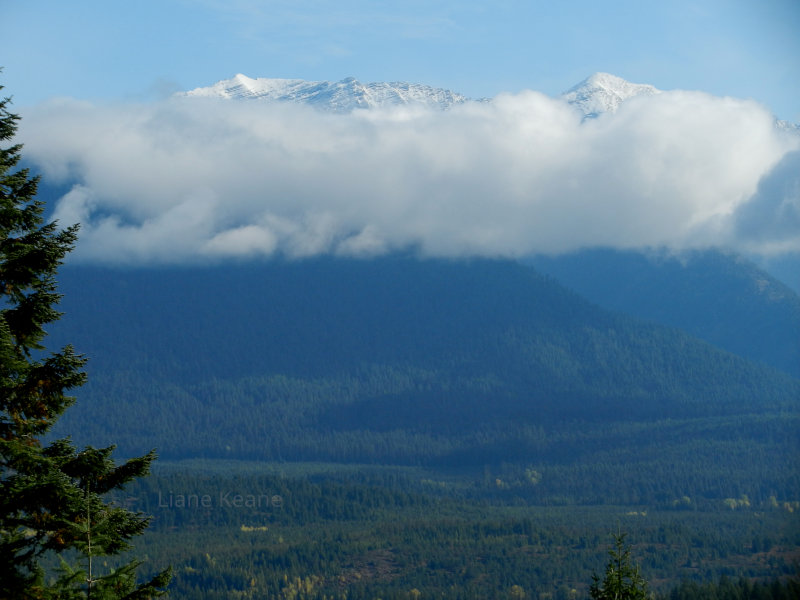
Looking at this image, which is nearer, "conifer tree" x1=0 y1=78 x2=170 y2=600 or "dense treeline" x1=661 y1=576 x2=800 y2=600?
"conifer tree" x1=0 y1=78 x2=170 y2=600

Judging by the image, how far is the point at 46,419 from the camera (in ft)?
97.7

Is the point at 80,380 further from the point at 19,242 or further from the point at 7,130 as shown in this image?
the point at 7,130

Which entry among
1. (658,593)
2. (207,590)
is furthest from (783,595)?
(207,590)

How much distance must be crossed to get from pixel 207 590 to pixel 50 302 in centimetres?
17851

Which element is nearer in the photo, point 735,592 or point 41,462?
point 41,462

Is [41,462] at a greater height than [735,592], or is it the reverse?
[41,462]

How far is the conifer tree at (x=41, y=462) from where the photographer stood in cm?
2792

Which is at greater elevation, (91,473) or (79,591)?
(91,473)

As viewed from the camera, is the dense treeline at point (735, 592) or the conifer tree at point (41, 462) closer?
the conifer tree at point (41, 462)

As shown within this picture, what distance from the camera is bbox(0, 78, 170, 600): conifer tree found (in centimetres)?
2792

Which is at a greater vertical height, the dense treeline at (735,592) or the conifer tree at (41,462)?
the conifer tree at (41,462)

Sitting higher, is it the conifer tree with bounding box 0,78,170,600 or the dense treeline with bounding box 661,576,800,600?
the conifer tree with bounding box 0,78,170,600

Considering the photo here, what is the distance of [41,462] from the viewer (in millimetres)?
28375

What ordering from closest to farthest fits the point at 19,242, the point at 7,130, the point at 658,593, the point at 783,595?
the point at 19,242, the point at 7,130, the point at 783,595, the point at 658,593
